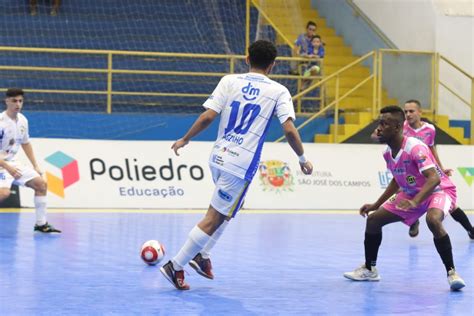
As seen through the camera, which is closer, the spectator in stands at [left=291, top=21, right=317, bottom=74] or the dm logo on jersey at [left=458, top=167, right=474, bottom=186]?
the dm logo on jersey at [left=458, top=167, right=474, bottom=186]

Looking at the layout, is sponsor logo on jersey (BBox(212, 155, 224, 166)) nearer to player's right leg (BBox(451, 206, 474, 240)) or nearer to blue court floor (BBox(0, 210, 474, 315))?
blue court floor (BBox(0, 210, 474, 315))

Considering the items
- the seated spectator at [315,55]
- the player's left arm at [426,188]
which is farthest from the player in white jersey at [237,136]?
the seated spectator at [315,55]

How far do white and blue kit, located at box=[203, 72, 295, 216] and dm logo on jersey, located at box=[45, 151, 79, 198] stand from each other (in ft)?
30.1

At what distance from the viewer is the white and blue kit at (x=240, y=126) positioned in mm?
7957

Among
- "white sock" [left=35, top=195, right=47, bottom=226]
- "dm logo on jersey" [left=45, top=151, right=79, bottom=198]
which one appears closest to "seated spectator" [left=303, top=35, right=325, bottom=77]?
"dm logo on jersey" [left=45, top=151, right=79, bottom=198]

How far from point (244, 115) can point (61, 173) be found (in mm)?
9403

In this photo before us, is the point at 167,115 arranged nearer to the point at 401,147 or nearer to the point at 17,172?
the point at 17,172

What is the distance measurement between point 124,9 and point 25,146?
9950mm

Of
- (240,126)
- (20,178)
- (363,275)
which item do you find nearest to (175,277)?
(240,126)

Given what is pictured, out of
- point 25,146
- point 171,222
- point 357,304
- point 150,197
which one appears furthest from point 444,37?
point 357,304

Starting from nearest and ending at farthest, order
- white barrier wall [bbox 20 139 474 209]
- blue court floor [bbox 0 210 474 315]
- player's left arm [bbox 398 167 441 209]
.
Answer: blue court floor [bbox 0 210 474 315]
player's left arm [bbox 398 167 441 209]
white barrier wall [bbox 20 139 474 209]

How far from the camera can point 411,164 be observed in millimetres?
8539

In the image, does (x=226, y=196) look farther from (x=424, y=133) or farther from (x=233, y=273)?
(x=424, y=133)

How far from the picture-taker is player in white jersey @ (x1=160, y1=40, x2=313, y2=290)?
7941 mm
